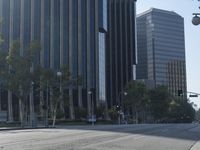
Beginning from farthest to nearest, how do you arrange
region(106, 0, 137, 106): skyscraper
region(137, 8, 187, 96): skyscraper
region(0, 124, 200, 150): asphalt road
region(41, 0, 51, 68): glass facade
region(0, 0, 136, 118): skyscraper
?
1. region(137, 8, 187, 96): skyscraper
2. region(106, 0, 137, 106): skyscraper
3. region(41, 0, 51, 68): glass facade
4. region(0, 0, 136, 118): skyscraper
5. region(0, 124, 200, 150): asphalt road

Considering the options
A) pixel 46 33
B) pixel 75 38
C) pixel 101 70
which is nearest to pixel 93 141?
pixel 46 33

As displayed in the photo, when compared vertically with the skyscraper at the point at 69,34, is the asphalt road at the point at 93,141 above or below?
below

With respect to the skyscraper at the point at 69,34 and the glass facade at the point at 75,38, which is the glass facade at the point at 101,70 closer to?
the skyscraper at the point at 69,34

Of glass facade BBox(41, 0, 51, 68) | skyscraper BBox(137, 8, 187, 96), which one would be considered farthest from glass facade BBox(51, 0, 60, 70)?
skyscraper BBox(137, 8, 187, 96)

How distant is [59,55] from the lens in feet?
425

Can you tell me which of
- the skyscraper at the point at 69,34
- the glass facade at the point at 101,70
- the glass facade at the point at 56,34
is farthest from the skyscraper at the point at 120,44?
the glass facade at the point at 56,34

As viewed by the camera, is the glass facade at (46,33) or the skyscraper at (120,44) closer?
the glass facade at (46,33)

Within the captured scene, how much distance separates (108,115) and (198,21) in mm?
120658

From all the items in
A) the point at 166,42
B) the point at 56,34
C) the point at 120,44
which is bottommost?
the point at 56,34

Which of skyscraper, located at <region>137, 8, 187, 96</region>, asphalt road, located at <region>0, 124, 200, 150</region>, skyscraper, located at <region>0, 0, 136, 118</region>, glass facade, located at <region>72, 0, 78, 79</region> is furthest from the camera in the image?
skyscraper, located at <region>137, 8, 187, 96</region>

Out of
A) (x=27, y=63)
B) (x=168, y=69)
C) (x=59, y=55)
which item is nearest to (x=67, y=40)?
(x=59, y=55)

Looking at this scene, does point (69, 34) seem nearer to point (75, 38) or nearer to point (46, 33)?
point (75, 38)

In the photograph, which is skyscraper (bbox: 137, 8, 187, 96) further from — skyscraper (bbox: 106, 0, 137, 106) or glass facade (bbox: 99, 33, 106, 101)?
glass facade (bbox: 99, 33, 106, 101)

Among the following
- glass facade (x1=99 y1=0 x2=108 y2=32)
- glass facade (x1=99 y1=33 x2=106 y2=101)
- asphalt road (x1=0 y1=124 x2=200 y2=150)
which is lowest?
asphalt road (x1=0 y1=124 x2=200 y2=150)
